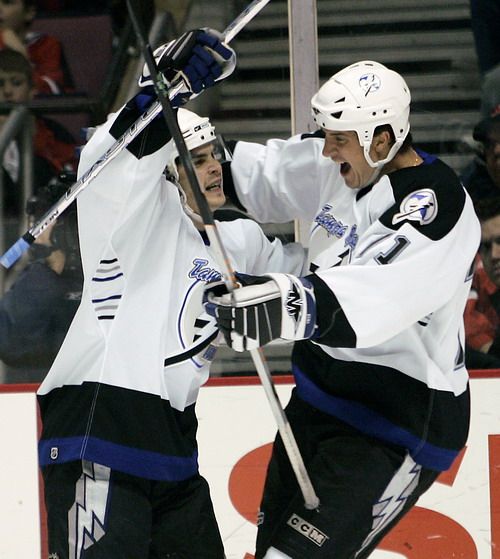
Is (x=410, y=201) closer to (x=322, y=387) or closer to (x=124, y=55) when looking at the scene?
(x=322, y=387)

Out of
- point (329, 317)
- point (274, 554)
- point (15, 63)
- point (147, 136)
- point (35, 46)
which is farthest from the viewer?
point (35, 46)

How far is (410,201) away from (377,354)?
34cm

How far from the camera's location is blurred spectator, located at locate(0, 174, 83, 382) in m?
3.44

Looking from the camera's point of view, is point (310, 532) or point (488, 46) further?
point (488, 46)

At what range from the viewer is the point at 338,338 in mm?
2463

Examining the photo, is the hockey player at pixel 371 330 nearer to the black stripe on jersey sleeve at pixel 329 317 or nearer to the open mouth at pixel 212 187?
the black stripe on jersey sleeve at pixel 329 317

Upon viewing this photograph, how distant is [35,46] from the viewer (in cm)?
400

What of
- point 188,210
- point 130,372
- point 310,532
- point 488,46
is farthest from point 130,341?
point 488,46

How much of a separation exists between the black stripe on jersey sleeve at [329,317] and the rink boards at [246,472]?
0.95 meters

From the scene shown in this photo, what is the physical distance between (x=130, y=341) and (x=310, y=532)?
526mm

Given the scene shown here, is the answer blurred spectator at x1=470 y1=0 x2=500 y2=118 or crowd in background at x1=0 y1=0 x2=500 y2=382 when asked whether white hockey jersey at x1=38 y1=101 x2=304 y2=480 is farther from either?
blurred spectator at x1=470 y1=0 x2=500 y2=118

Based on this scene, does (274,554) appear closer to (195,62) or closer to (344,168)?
(344,168)

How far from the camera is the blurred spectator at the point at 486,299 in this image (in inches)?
134

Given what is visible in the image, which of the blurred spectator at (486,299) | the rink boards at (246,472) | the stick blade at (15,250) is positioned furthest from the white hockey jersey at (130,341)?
the blurred spectator at (486,299)
